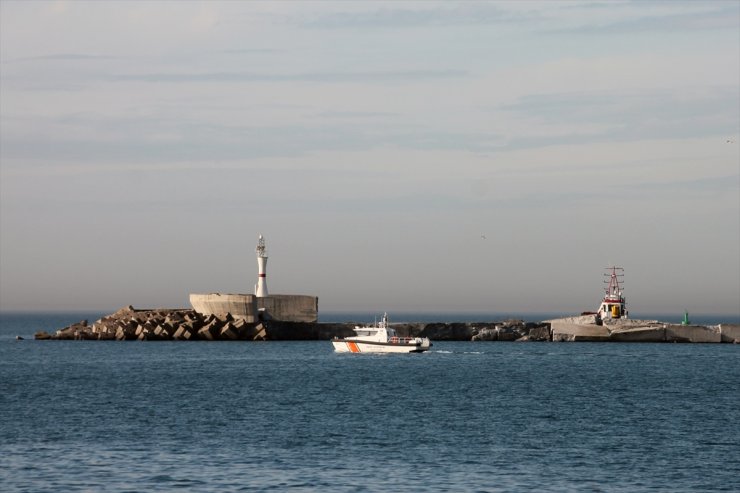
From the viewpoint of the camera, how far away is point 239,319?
121 m

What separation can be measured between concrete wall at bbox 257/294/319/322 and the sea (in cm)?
2930

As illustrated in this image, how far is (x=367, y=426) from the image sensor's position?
47.6m

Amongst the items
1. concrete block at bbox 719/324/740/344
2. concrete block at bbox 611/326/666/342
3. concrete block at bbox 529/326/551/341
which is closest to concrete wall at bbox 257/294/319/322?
concrete block at bbox 529/326/551/341

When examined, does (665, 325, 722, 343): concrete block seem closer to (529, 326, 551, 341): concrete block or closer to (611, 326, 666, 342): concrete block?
(611, 326, 666, 342): concrete block

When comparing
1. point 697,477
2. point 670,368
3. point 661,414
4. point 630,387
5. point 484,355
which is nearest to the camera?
point 697,477

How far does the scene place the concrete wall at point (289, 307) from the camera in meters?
123

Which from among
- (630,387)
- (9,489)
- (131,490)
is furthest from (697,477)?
(630,387)

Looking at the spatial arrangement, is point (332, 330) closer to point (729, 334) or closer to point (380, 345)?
point (380, 345)

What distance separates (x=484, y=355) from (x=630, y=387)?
3578 cm

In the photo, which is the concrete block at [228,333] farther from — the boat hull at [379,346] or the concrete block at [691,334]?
the concrete block at [691,334]

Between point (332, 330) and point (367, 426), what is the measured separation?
260 ft

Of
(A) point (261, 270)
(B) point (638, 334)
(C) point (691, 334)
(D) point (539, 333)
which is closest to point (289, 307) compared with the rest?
(A) point (261, 270)

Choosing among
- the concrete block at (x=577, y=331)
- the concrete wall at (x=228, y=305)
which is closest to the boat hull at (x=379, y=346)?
the concrete wall at (x=228, y=305)

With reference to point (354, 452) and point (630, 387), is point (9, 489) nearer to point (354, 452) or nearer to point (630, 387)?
point (354, 452)
